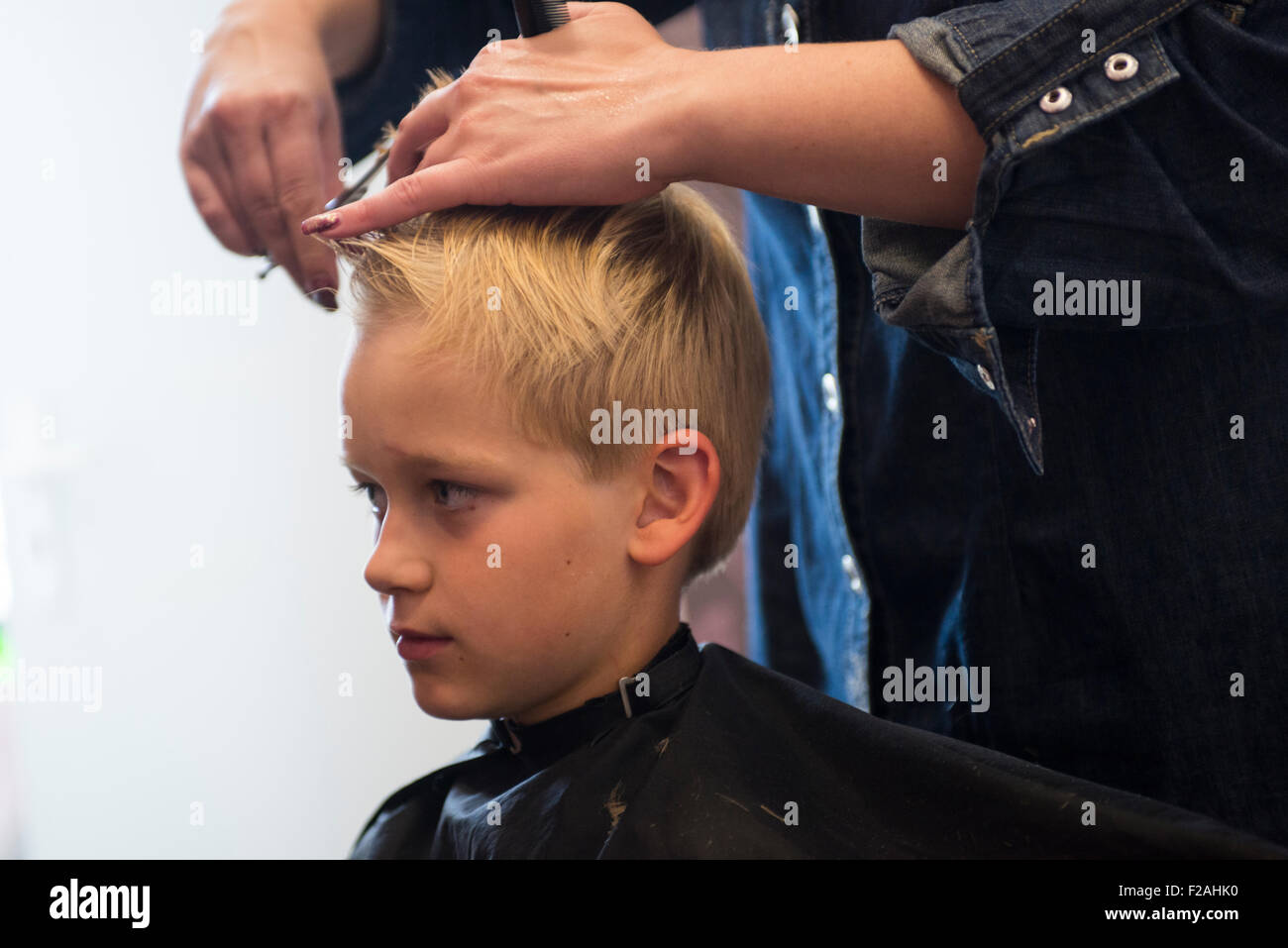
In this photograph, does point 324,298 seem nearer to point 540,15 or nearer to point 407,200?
point 407,200

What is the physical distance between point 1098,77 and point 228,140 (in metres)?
0.80

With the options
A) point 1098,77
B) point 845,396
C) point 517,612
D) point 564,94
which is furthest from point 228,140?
point 1098,77

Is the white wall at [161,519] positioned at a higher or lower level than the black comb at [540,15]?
lower

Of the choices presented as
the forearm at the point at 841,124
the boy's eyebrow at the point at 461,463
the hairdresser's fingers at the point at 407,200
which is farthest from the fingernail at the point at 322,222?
the forearm at the point at 841,124

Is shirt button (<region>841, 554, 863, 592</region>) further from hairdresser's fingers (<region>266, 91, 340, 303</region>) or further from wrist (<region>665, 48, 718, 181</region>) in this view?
hairdresser's fingers (<region>266, 91, 340, 303</region>)

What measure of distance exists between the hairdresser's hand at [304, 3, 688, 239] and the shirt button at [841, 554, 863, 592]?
0.48 metres

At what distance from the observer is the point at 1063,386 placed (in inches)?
36.8

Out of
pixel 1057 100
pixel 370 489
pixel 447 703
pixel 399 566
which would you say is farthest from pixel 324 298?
pixel 1057 100

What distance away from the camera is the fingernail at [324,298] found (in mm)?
1047

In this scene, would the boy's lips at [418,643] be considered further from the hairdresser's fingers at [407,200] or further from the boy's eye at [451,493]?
the hairdresser's fingers at [407,200]

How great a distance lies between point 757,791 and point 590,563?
25 centimetres

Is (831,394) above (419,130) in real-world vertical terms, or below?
below

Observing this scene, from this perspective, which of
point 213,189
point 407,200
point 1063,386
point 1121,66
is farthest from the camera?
point 213,189

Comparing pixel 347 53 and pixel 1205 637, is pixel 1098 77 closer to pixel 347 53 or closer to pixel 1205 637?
pixel 1205 637
